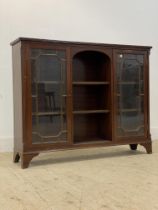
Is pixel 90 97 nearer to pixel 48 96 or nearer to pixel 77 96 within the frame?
pixel 77 96

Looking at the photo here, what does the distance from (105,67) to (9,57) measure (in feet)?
3.78

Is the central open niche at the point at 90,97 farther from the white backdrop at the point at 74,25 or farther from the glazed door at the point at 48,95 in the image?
the white backdrop at the point at 74,25

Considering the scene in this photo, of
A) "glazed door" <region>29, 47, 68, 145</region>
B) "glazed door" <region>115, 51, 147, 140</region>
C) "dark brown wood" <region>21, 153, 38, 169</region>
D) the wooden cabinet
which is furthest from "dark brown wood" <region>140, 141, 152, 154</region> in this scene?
"dark brown wood" <region>21, 153, 38, 169</region>

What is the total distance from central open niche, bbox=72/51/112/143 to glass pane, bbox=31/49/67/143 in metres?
0.41

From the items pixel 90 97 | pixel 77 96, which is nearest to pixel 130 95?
pixel 90 97

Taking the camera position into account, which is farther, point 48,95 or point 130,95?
point 130,95

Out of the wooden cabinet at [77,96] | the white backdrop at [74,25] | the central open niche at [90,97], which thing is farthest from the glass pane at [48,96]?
the white backdrop at [74,25]

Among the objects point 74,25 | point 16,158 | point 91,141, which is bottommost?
point 16,158

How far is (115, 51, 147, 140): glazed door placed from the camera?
343cm

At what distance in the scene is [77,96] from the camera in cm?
366

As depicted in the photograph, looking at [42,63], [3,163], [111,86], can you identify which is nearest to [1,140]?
[3,163]

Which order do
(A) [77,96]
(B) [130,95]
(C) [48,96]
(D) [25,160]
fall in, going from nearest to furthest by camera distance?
1. (D) [25,160]
2. (C) [48,96]
3. (B) [130,95]
4. (A) [77,96]

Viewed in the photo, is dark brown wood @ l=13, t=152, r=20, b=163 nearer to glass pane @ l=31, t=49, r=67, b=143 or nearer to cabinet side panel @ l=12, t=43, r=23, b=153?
cabinet side panel @ l=12, t=43, r=23, b=153

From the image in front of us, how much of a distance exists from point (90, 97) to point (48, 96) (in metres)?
0.74
